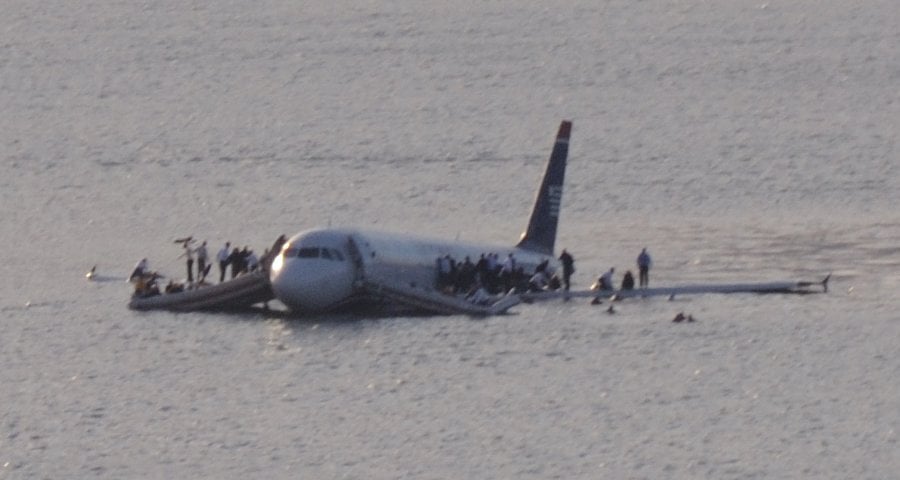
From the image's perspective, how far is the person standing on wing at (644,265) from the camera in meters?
69.1

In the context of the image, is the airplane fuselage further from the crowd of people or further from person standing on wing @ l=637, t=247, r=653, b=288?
person standing on wing @ l=637, t=247, r=653, b=288

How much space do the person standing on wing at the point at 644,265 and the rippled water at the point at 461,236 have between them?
2.59 metres

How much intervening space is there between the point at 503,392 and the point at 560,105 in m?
91.2

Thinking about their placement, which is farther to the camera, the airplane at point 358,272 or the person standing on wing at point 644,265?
the person standing on wing at point 644,265

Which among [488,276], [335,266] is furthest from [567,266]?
[335,266]

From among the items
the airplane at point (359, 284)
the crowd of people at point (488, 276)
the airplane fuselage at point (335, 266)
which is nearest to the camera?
the airplane fuselage at point (335, 266)

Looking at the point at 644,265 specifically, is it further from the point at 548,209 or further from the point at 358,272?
the point at 358,272

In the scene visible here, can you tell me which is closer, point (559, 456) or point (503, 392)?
point (559, 456)

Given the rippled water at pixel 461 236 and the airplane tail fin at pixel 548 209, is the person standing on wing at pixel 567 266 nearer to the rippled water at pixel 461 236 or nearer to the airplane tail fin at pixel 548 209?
the rippled water at pixel 461 236

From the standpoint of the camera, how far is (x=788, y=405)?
49.1 meters

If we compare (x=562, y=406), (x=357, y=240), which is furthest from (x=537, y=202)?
(x=562, y=406)

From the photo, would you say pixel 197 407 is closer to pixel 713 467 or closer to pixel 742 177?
pixel 713 467

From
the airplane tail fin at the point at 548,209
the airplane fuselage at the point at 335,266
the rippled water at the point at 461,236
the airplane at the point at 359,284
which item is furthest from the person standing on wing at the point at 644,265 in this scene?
the airplane fuselage at the point at 335,266

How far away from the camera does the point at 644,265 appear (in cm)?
6912
